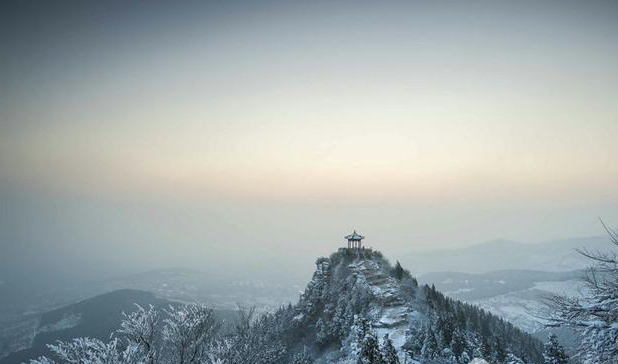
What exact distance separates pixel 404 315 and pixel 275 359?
2677 centimetres

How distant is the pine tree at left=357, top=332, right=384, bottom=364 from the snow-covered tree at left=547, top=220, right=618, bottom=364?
105 ft

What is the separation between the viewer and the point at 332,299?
3031 inches

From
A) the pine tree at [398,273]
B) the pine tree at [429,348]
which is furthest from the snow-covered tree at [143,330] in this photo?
the pine tree at [398,273]

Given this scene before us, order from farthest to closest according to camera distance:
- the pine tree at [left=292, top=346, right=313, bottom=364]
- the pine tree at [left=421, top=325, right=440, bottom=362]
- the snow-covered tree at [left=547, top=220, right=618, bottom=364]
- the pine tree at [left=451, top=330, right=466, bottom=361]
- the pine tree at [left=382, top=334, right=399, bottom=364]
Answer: the pine tree at [left=292, top=346, right=313, bottom=364]
the pine tree at [left=451, top=330, right=466, bottom=361]
the pine tree at [left=421, top=325, right=440, bottom=362]
the pine tree at [left=382, top=334, right=399, bottom=364]
the snow-covered tree at [left=547, top=220, right=618, bottom=364]

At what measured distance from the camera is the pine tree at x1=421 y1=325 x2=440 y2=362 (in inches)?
2047

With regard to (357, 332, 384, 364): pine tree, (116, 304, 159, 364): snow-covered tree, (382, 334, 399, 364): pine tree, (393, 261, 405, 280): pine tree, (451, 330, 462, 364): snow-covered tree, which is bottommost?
(451, 330, 462, 364): snow-covered tree

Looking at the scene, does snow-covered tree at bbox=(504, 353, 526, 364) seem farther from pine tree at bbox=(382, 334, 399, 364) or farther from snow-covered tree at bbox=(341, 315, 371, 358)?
snow-covered tree at bbox=(341, 315, 371, 358)

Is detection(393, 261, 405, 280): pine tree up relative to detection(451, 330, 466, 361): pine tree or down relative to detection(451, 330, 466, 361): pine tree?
up

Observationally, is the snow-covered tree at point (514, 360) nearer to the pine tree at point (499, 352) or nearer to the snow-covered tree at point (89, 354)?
the pine tree at point (499, 352)

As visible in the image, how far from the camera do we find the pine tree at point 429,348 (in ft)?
171

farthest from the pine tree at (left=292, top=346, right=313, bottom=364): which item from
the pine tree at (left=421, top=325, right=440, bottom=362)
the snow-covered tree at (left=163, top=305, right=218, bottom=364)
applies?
the snow-covered tree at (left=163, top=305, right=218, bottom=364)

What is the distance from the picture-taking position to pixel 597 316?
1345 cm

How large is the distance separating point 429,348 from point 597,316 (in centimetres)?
4561

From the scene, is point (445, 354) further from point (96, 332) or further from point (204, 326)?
point (96, 332)
